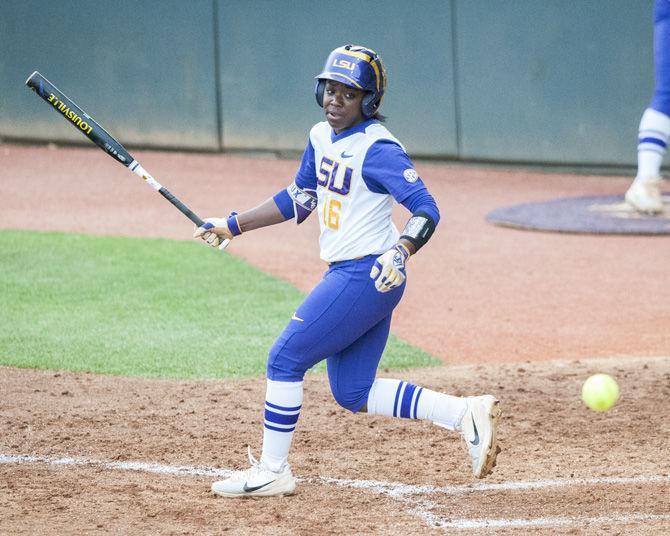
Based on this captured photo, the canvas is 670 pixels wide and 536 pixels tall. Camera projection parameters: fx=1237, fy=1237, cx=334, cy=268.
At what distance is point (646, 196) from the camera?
11.8 metres

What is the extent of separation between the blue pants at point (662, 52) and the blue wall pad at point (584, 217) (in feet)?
3.52

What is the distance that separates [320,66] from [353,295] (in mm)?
10626

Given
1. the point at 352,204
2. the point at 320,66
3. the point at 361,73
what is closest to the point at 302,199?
the point at 352,204

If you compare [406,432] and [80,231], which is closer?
[406,432]

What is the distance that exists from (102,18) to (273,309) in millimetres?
8595

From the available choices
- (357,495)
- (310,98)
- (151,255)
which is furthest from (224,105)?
(357,495)

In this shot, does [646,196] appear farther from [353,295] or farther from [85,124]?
[353,295]

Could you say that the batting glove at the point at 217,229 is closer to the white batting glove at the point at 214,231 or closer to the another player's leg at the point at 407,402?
the white batting glove at the point at 214,231

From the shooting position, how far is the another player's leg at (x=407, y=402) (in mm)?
4941

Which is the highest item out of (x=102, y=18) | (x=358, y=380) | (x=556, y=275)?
(x=102, y=18)

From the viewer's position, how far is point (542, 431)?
608 cm

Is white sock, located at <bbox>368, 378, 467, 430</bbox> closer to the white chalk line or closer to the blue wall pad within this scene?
the white chalk line

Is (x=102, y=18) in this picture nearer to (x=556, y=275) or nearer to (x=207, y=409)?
(x=556, y=275)

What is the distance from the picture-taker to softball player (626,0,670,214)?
11.2 m
